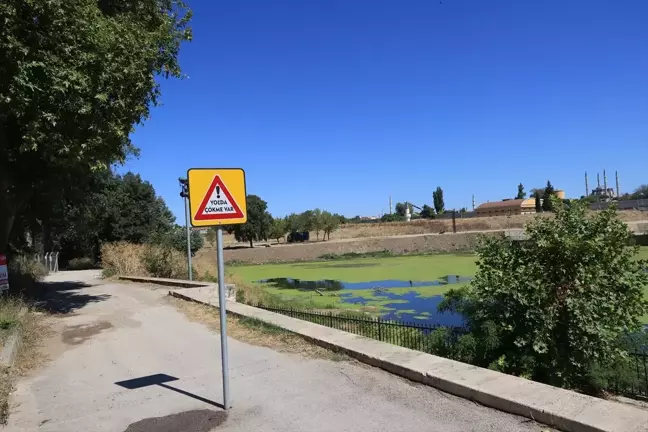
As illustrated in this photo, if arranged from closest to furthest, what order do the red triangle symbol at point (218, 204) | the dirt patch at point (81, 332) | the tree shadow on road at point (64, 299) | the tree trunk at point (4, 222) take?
the red triangle symbol at point (218, 204) < the dirt patch at point (81, 332) < the tree trunk at point (4, 222) < the tree shadow on road at point (64, 299)

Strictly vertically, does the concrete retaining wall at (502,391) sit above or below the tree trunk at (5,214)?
below

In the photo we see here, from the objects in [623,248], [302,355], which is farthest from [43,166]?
[623,248]

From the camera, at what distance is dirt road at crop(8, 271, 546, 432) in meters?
4.88

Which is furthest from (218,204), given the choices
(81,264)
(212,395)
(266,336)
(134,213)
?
(81,264)

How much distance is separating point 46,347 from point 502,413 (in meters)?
8.30

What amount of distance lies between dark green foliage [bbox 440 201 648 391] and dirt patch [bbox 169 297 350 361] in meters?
2.48

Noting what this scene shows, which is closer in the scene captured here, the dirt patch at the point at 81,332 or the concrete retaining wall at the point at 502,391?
the concrete retaining wall at the point at 502,391

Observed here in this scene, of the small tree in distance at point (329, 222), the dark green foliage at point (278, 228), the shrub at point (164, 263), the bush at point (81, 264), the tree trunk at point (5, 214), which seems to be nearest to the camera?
the tree trunk at point (5, 214)

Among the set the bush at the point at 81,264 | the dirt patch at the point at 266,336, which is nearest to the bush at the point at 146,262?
the dirt patch at the point at 266,336

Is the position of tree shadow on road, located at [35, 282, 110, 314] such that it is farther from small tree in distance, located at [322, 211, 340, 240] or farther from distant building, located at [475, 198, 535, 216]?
distant building, located at [475, 198, 535, 216]

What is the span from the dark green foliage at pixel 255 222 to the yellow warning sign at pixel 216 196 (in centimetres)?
7307

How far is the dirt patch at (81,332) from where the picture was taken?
9.99m

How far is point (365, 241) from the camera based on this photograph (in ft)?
241

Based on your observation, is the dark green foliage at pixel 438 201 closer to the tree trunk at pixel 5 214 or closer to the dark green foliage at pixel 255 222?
the dark green foliage at pixel 255 222
